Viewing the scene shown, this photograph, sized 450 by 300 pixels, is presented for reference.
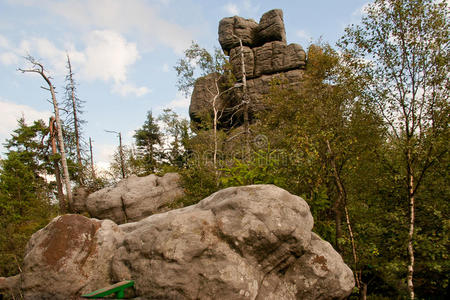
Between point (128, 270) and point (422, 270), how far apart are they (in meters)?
9.87

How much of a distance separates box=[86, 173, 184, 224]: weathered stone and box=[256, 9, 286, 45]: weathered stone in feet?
64.8

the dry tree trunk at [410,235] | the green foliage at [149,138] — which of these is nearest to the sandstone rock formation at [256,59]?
the green foliage at [149,138]

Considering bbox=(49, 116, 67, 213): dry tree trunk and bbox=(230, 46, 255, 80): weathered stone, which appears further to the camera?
bbox=(230, 46, 255, 80): weathered stone

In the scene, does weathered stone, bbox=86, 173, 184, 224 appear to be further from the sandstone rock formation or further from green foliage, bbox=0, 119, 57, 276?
the sandstone rock formation

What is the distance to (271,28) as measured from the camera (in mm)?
29375

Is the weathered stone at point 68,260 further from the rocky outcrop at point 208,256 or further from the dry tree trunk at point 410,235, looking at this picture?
the dry tree trunk at point 410,235

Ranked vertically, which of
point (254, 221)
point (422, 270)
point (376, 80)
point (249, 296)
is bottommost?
point (422, 270)

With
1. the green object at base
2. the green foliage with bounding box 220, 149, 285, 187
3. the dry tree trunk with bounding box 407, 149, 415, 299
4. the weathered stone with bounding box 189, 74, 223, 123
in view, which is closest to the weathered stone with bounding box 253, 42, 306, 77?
the weathered stone with bounding box 189, 74, 223, 123

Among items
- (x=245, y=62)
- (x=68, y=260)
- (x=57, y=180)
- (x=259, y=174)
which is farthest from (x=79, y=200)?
(x=245, y=62)

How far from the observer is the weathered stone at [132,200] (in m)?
19.4

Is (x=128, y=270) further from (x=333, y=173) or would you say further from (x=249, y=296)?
(x=333, y=173)

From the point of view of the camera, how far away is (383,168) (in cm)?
935

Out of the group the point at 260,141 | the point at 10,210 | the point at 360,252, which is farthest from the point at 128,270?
the point at 10,210

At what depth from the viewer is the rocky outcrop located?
5.09 meters
